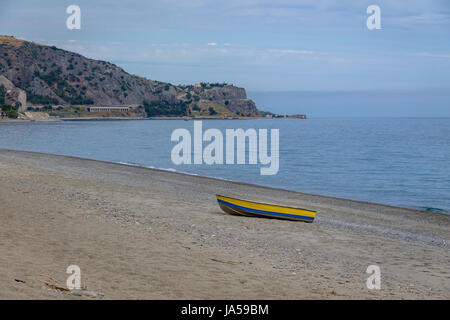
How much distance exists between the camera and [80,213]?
15531 millimetres

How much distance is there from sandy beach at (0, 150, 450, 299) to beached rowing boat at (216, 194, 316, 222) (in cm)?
30

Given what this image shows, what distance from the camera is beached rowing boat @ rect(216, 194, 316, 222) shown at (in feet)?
57.6

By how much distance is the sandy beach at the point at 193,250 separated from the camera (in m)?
8.74

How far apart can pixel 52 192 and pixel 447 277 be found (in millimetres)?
14431

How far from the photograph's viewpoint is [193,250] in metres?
11.9

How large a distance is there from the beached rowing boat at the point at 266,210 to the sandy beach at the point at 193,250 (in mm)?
301

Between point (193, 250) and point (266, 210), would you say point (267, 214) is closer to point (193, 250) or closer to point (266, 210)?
point (266, 210)

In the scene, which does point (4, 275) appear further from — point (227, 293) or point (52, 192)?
point (52, 192)
